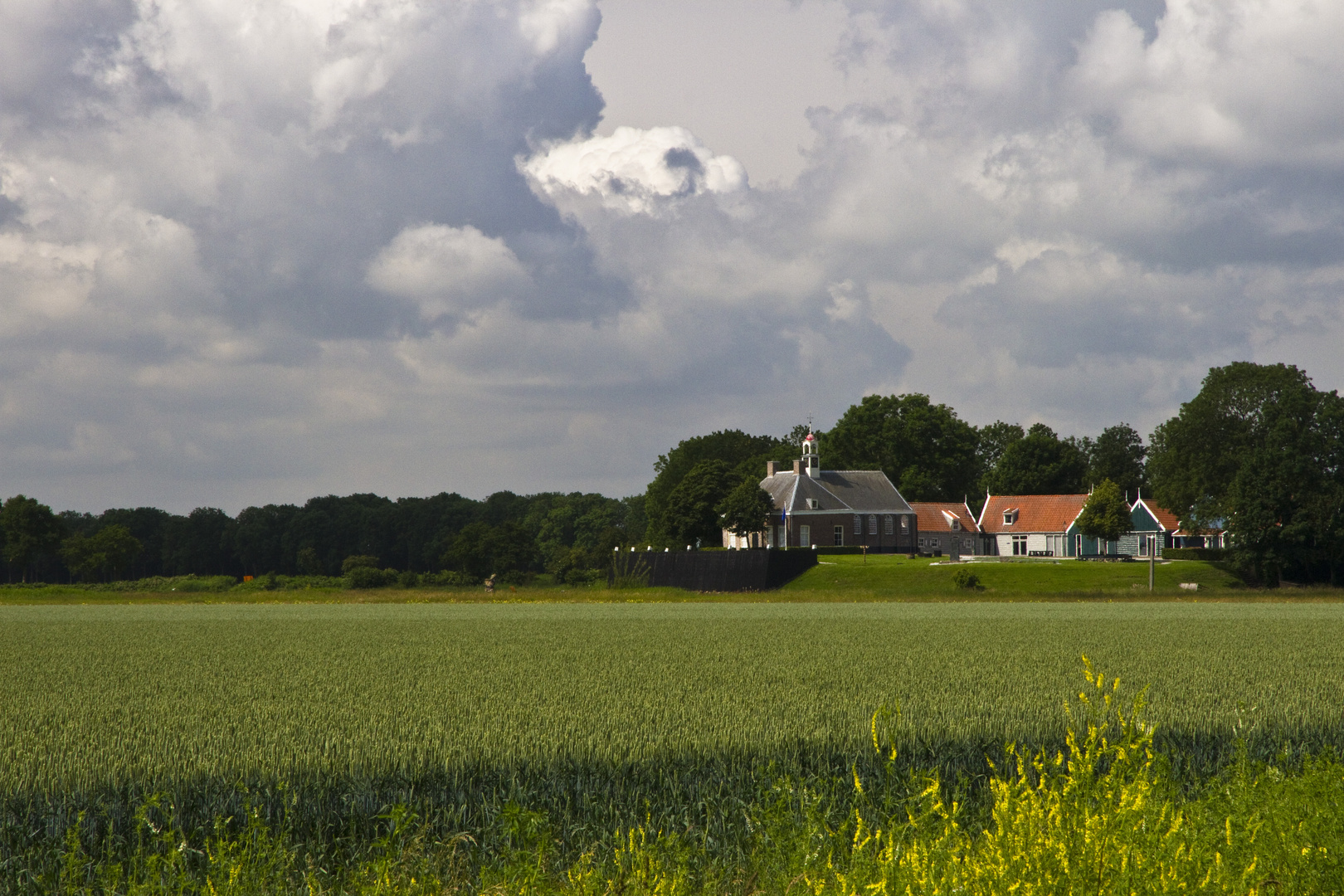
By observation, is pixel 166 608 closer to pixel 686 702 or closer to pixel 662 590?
pixel 662 590

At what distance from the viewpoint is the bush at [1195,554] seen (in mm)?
78688

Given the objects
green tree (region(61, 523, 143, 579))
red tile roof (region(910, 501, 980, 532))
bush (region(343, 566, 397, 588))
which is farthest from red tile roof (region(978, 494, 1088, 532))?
green tree (region(61, 523, 143, 579))

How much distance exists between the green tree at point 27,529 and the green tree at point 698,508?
218 feet

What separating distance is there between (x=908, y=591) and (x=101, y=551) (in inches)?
3529

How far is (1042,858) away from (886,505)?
96601 millimetres

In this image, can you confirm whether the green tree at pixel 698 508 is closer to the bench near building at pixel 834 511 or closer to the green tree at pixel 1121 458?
the bench near building at pixel 834 511

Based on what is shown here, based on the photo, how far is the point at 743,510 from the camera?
90062 millimetres

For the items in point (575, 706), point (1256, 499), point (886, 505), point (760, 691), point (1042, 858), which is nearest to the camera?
point (1042, 858)

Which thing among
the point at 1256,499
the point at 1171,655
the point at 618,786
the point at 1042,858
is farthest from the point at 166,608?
the point at 1256,499

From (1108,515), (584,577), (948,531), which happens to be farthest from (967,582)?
(948,531)

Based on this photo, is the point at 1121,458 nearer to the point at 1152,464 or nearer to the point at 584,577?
the point at 1152,464

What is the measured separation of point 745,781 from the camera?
8.70 meters

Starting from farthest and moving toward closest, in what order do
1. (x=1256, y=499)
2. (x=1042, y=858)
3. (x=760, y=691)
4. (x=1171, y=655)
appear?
(x=1256, y=499) → (x=1171, y=655) → (x=760, y=691) → (x=1042, y=858)

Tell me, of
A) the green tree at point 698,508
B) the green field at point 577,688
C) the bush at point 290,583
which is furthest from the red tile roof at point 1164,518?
the bush at point 290,583
